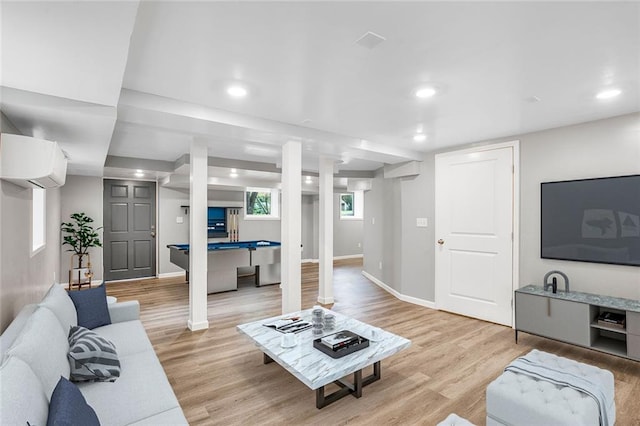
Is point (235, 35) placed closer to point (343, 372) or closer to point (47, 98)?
point (47, 98)

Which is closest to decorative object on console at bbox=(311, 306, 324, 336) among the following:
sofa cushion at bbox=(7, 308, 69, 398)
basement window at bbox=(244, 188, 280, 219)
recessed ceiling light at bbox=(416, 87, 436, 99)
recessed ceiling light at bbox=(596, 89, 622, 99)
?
sofa cushion at bbox=(7, 308, 69, 398)

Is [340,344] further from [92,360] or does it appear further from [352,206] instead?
[352,206]

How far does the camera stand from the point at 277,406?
235cm

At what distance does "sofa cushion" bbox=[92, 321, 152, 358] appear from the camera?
2.39m

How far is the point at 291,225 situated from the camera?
12.0 feet

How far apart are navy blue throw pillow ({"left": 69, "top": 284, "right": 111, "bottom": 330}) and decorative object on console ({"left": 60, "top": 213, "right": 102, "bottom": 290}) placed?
3.55 m

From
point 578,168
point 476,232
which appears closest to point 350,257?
point 476,232

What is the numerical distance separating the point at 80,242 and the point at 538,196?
24.4 ft

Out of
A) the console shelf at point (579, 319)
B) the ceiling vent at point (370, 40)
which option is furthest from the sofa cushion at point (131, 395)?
the console shelf at point (579, 319)

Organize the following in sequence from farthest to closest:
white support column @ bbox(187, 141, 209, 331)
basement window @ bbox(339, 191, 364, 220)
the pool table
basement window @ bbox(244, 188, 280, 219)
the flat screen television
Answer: basement window @ bbox(339, 191, 364, 220), basement window @ bbox(244, 188, 280, 219), the pool table, white support column @ bbox(187, 141, 209, 331), the flat screen television

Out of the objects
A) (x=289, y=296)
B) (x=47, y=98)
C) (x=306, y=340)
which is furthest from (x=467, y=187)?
(x=47, y=98)

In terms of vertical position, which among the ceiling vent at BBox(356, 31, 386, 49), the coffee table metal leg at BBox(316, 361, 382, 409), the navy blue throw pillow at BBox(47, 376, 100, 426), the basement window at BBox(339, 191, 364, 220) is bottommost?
the coffee table metal leg at BBox(316, 361, 382, 409)

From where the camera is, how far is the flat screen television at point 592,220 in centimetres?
313

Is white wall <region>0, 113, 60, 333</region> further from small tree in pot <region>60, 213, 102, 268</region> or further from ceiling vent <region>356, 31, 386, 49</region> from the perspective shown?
ceiling vent <region>356, 31, 386, 49</region>
